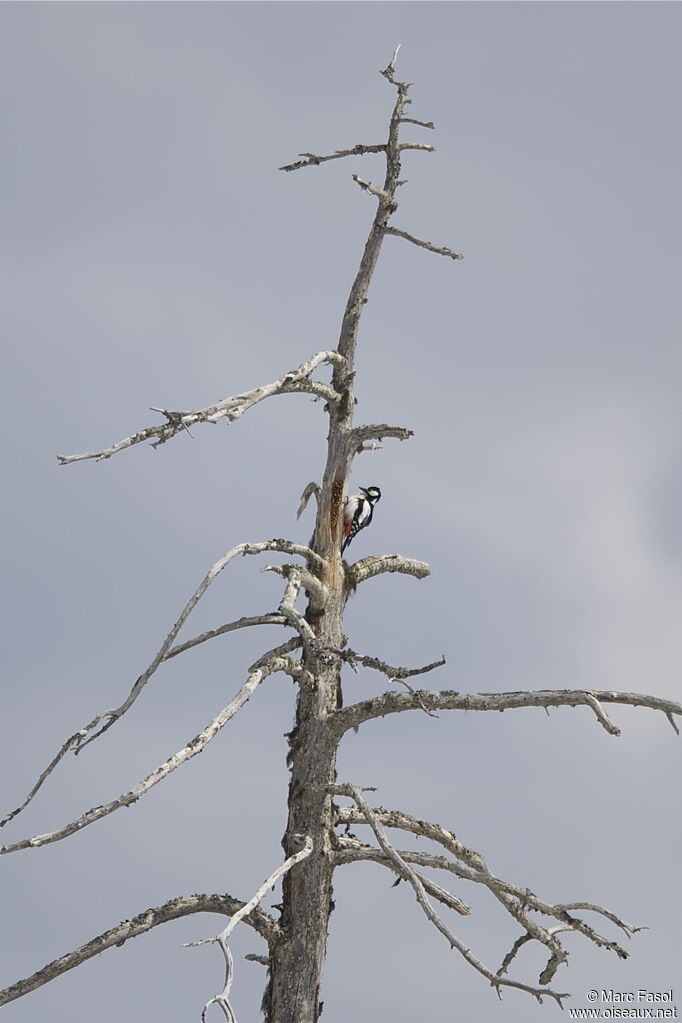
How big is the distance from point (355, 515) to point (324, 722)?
195 centimetres

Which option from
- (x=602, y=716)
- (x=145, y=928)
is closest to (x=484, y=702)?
(x=602, y=716)

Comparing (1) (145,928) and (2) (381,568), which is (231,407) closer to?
(2) (381,568)

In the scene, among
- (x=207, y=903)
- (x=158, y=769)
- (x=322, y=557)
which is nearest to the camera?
(x=158, y=769)

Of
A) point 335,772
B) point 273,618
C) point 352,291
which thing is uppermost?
point 352,291

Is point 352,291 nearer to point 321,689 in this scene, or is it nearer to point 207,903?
point 321,689

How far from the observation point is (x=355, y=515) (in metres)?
11.2

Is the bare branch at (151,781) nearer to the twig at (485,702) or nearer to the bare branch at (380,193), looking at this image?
the twig at (485,702)

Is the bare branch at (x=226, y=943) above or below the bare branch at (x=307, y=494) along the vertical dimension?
below

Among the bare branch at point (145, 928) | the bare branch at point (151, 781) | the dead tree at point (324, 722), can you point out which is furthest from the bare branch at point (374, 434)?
the bare branch at point (145, 928)

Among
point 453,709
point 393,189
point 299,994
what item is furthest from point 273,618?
point 393,189

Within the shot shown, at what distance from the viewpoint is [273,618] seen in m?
9.83

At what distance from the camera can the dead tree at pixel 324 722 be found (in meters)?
8.79

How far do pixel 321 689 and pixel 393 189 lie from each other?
167 inches

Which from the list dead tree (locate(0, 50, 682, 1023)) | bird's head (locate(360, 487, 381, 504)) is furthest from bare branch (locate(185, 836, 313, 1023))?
bird's head (locate(360, 487, 381, 504))
